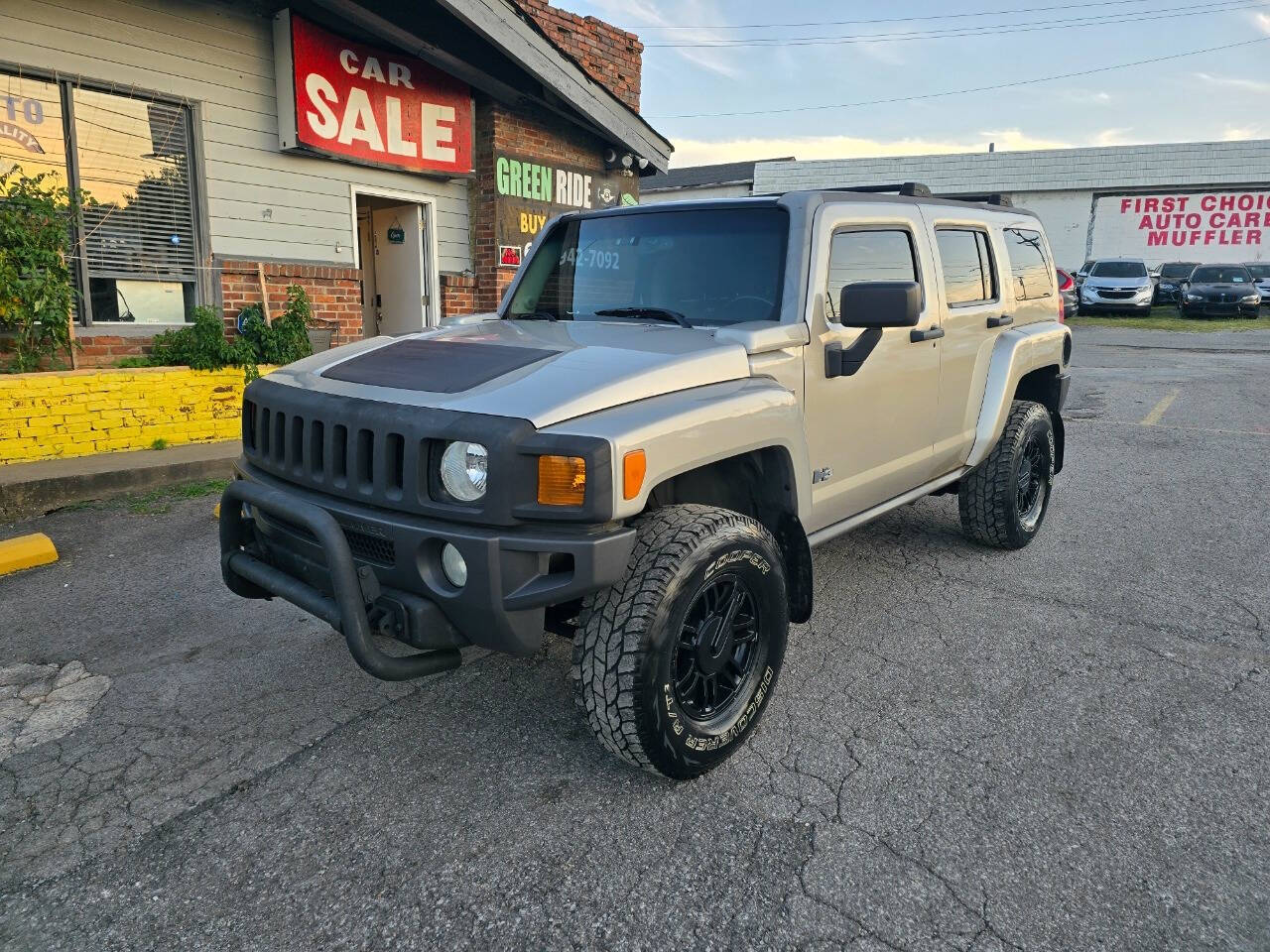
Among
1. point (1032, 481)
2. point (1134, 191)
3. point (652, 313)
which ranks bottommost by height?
point (1032, 481)

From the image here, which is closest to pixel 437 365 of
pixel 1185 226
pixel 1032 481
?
pixel 1032 481

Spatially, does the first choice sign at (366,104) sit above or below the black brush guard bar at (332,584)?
above

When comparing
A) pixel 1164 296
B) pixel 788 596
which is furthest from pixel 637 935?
pixel 1164 296

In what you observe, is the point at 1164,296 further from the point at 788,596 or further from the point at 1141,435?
the point at 788,596

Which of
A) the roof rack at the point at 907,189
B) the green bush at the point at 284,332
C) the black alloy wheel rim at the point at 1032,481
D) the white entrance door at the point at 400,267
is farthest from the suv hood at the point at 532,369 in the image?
the white entrance door at the point at 400,267

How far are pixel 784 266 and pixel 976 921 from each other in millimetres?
2262

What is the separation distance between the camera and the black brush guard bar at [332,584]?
8.07 ft

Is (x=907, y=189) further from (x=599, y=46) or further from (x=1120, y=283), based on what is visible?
(x=1120, y=283)

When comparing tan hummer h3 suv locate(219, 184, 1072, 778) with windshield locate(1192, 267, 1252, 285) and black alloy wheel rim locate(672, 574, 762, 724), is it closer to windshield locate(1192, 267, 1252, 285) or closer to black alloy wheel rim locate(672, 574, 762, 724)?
black alloy wheel rim locate(672, 574, 762, 724)

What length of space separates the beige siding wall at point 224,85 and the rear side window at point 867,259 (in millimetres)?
6499

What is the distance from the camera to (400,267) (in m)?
10.4

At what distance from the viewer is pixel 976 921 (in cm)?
215

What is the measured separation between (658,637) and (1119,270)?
92.7 feet

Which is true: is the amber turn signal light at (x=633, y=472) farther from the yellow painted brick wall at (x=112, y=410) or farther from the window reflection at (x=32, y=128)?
the window reflection at (x=32, y=128)
